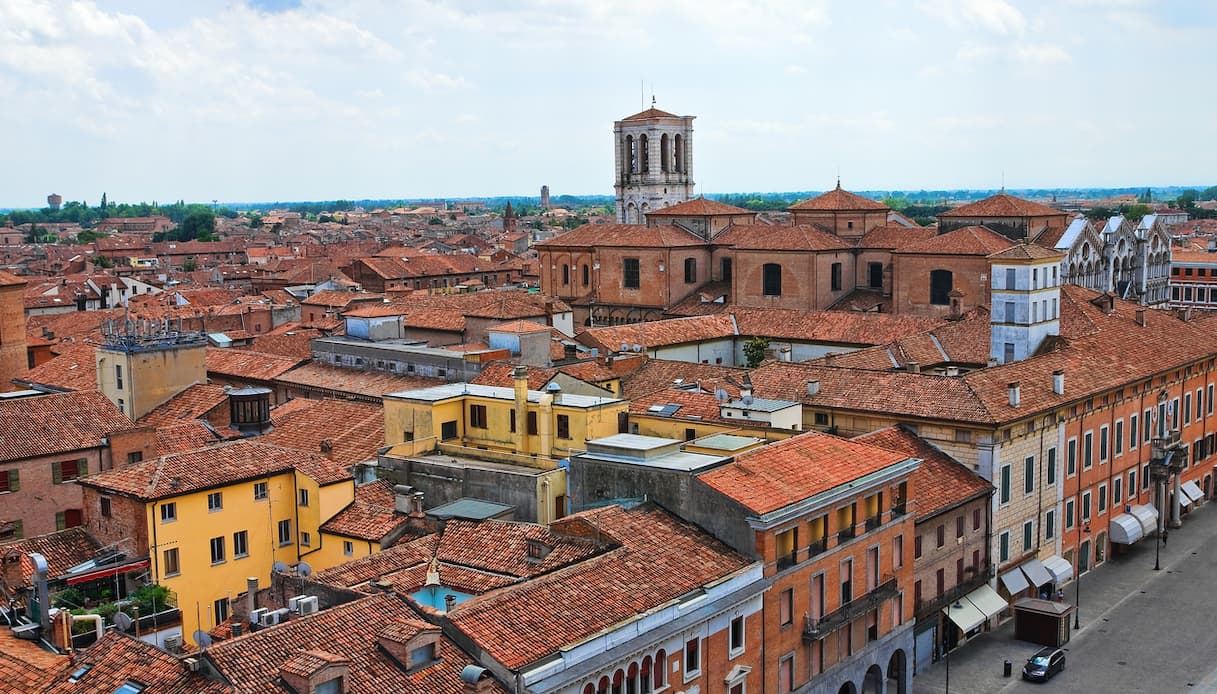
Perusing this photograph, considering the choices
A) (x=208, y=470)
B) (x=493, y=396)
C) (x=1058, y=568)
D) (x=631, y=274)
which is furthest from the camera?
(x=631, y=274)

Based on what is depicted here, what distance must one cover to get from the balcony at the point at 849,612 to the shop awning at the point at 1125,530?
1488 centimetres

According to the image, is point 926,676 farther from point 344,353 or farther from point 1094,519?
point 344,353

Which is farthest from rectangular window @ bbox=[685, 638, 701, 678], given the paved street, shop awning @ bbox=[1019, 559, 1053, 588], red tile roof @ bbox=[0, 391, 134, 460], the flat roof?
red tile roof @ bbox=[0, 391, 134, 460]

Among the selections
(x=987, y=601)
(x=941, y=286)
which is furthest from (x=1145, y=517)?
(x=941, y=286)

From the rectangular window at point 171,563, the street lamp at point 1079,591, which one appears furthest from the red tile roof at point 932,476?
the rectangular window at point 171,563

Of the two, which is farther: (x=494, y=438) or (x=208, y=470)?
(x=494, y=438)

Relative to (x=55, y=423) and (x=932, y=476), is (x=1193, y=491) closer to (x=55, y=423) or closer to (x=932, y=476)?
(x=932, y=476)

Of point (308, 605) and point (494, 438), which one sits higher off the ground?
point (494, 438)

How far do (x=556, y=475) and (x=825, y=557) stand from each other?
706 centimetres

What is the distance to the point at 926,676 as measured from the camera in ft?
98.9

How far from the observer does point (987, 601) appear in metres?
33.0

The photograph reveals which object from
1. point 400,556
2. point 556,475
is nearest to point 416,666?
point 400,556

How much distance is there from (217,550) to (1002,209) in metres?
44.7

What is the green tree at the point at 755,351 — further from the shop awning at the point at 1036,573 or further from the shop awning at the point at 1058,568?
the shop awning at the point at 1036,573
